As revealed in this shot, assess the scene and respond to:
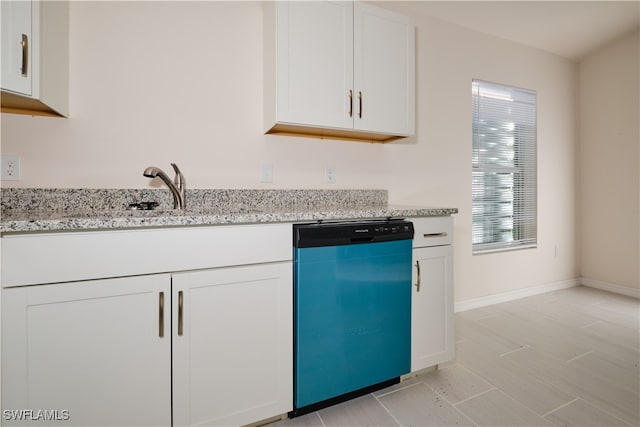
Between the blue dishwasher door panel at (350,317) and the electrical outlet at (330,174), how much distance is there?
766 millimetres

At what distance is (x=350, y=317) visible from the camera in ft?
4.93

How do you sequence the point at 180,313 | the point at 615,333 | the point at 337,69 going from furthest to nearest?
the point at 615,333, the point at 337,69, the point at 180,313

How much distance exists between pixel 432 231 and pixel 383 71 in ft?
3.25

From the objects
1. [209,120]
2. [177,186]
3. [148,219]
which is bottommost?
[148,219]

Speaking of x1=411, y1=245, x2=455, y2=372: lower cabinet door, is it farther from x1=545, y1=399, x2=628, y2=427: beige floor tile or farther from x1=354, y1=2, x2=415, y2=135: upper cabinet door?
x1=354, y1=2, x2=415, y2=135: upper cabinet door

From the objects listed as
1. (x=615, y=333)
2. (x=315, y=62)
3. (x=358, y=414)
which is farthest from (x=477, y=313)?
(x=315, y=62)

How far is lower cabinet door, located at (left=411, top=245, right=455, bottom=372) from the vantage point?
5.60 feet

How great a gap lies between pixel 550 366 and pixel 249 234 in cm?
193

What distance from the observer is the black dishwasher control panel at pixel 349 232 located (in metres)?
1.39

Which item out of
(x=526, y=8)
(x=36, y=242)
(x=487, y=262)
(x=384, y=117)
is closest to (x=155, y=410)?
(x=36, y=242)

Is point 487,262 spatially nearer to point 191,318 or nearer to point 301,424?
point 301,424

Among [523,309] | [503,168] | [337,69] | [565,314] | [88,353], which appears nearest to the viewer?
[88,353]

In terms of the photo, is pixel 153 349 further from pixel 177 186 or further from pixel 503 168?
pixel 503 168

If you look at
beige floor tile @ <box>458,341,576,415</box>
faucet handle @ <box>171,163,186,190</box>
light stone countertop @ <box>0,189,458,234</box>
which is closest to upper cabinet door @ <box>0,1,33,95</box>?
light stone countertop @ <box>0,189,458,234</box>
